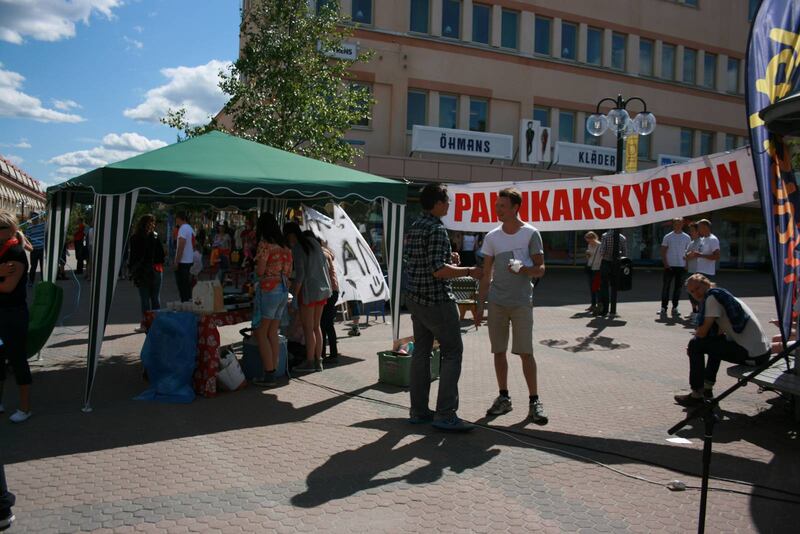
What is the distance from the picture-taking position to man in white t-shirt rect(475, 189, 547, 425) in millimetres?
5809

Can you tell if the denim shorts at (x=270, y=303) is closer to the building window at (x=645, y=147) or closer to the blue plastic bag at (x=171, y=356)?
the blue plastic bag at (x=171, y=356)

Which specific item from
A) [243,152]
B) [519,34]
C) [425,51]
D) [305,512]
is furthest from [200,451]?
[519,34]

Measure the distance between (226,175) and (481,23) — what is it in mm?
23317

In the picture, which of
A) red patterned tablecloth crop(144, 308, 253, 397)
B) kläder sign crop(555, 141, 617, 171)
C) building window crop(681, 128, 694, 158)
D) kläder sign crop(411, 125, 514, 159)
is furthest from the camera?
building window crop(681, 128, 694, 158)

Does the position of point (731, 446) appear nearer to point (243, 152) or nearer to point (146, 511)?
point (146, 511)

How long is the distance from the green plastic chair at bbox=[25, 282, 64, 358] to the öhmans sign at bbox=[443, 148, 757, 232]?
192 inches

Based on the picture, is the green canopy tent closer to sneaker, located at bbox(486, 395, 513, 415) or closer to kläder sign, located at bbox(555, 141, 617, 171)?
sneaker, located at bbox(486, 395, 513, 415)

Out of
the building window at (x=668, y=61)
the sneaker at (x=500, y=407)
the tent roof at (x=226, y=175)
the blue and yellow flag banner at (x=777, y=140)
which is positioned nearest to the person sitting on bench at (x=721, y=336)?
the blue and yellow flag banner at (x=777, y=140)

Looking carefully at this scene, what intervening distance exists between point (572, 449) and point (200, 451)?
292cm

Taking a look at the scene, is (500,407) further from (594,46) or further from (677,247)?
(594,46)

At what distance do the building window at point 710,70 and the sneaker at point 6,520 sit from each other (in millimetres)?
36908

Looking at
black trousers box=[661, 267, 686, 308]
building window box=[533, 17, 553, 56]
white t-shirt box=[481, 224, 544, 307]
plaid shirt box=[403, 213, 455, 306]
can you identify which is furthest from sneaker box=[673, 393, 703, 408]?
building window box=[533, 17, 553, 56]

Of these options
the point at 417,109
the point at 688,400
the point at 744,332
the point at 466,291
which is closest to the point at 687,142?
the point at 417,109

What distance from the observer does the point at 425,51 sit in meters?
26.0
